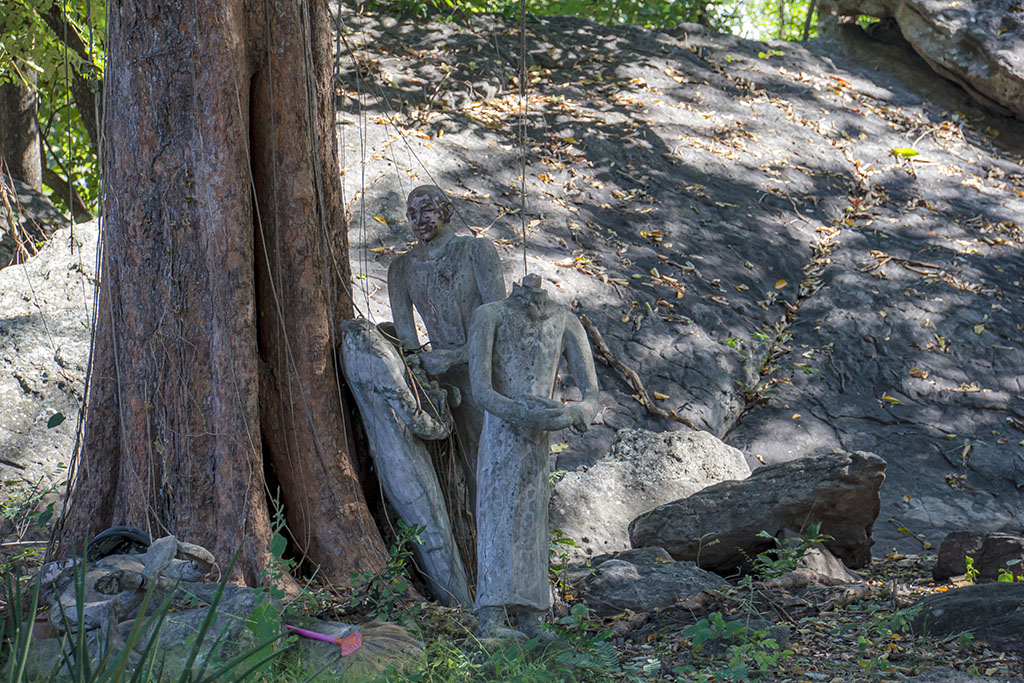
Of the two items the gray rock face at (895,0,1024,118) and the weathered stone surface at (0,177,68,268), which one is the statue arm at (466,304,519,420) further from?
the gray rock face at (895,0,1024,118)

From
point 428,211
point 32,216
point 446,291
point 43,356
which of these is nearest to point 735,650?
point 446,291

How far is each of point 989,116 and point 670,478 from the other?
954 centimetres

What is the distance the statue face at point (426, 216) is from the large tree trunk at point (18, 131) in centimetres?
629

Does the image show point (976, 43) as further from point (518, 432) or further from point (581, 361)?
point (518, 432)

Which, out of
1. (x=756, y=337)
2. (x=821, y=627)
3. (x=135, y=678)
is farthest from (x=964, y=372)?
(x=135, y=678)

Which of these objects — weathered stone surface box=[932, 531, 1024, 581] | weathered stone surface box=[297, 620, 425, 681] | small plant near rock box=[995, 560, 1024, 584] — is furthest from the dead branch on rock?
weathered stone surface box=[297, 620, 425, 681]

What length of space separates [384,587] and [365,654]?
29.4 inches

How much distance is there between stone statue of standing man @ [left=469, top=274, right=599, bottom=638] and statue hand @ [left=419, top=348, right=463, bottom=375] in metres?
0.47

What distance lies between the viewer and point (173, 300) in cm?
411

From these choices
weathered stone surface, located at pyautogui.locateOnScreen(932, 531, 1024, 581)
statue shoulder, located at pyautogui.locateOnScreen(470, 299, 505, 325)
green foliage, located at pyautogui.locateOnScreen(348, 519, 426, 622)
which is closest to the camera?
green foliage, located at pyautogui.locateOnScreen(348, 519, 426, 622)

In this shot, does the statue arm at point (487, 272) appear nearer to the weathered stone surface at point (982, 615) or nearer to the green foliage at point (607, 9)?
the weathered stone surface at point (982, 615)

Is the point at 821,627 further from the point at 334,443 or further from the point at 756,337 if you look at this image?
the point at 756,337

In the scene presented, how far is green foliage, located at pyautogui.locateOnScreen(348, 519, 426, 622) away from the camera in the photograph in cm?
402

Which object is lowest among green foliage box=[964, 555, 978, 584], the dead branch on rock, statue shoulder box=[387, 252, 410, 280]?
the dead branch on rock
